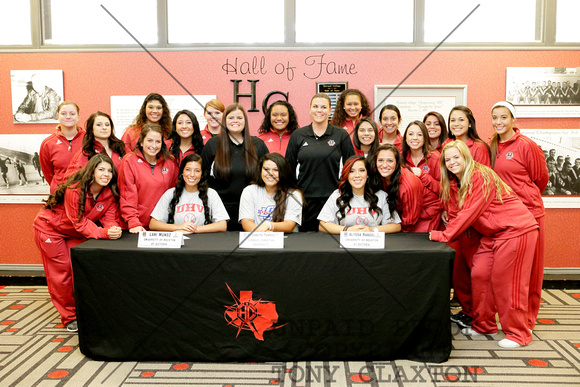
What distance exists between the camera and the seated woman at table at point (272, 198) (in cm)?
279

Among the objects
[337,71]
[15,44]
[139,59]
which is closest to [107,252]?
[139,59]

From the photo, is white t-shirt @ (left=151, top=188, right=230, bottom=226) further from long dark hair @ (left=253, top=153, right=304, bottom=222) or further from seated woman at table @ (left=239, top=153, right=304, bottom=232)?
long dark hair @ (left=253, top=153, right=304, bottom=222)

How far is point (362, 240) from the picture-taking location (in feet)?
7.59

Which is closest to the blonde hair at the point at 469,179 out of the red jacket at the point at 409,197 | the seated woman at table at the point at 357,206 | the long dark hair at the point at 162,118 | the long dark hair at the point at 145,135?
the red jacket at the point at 409,197

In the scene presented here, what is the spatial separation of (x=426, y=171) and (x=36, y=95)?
368cm

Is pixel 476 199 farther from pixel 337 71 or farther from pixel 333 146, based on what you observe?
pixel 337 71

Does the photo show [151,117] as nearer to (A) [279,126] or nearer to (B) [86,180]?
(B) [86,180]

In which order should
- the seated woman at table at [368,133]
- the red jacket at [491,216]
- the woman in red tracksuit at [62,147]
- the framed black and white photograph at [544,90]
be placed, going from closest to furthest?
the red jacket at [491,216] < the seated woman at table at [368,133] < the woman in red tracksuit at [62,147] < the framed black and white photograph at [544,90]

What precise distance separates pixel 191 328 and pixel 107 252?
2.03 feet

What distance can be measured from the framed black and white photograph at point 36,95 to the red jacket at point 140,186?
6.00 ft

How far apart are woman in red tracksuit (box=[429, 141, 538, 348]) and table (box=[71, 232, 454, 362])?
1.52ft

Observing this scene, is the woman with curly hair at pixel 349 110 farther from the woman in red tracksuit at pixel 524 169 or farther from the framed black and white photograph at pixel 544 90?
the framed black and white photograph at pixel 544 90

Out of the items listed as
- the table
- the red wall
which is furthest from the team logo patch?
the red wall

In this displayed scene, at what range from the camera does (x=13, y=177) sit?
427 cm
